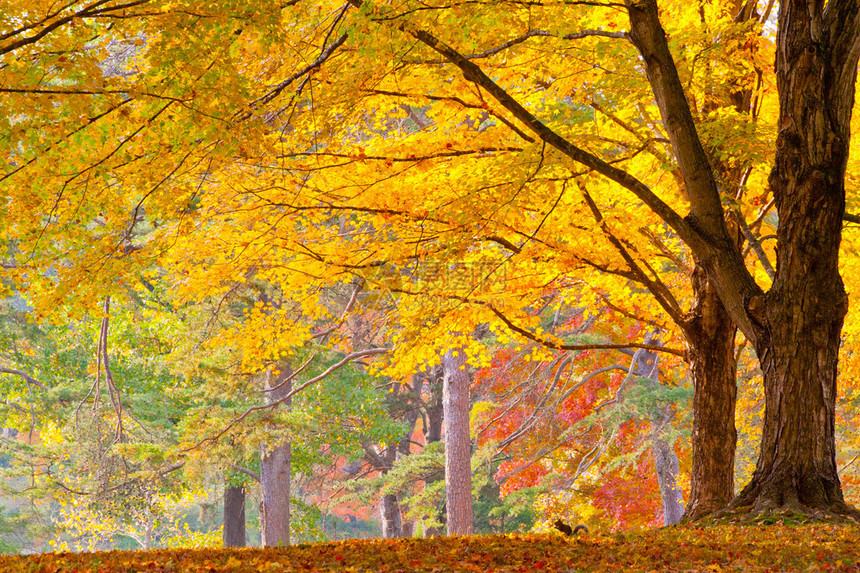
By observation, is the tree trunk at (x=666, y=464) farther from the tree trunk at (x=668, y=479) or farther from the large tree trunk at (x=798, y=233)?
the large tree trunk at (x=798, y=233)

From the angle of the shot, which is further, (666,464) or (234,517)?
(234,517)

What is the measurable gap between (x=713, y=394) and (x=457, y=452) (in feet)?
21.5

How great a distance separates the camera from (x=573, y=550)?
13.7ft

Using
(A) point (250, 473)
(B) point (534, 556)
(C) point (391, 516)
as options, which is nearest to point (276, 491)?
(A) point (250, 473)

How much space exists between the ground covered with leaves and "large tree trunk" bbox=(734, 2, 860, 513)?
0.56 m

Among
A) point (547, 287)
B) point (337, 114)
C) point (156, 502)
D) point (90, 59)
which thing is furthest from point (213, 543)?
point (90, 59)

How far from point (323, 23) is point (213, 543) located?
13.4 m

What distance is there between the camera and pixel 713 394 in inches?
249

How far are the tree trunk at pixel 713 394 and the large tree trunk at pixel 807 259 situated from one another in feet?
3.30

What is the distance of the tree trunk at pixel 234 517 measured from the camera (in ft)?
56.7

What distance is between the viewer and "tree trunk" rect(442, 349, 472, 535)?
12.1m

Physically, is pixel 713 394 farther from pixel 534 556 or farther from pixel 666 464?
pixel 666 464

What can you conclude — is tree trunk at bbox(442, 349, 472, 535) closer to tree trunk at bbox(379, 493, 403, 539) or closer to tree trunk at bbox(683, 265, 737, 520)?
tree trunk at bbox(683, 265, 737, 520)

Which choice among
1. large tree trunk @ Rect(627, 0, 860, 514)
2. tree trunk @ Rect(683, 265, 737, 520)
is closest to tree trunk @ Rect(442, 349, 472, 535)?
tree trunk @ Rect(683, 265, 737, 520)
